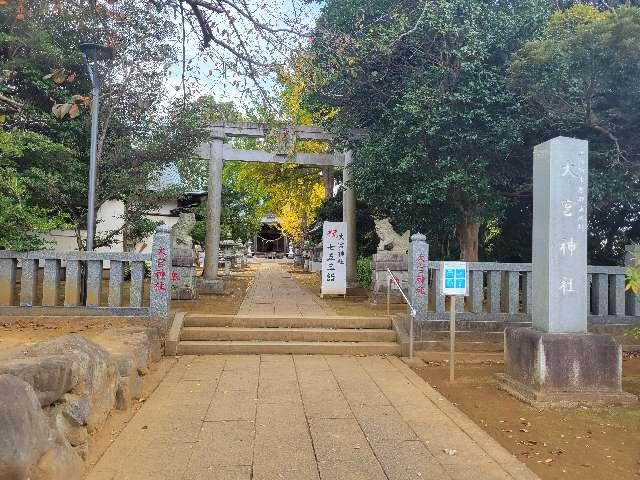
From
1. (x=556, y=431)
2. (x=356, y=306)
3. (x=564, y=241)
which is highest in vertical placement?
(x=564, y=241)

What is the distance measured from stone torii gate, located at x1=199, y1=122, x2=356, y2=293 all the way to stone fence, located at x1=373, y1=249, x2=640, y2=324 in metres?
5.92

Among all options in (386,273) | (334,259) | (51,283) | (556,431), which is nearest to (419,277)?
(386,273)

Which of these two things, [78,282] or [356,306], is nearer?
[78,282]

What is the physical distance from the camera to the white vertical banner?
13812mm

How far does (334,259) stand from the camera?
1398 cm

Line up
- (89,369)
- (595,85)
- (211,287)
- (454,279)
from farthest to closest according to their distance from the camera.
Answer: (211,287) < (595,85) < (454,279) < (89,369)

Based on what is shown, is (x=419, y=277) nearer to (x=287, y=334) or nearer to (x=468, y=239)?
(x=287, y=334)

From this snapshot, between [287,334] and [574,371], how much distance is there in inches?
173

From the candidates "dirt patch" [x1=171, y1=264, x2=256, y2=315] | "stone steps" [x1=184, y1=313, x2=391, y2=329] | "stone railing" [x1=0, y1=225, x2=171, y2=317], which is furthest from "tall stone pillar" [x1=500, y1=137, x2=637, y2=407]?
"dirt patch" [x1=171, y1=264, x2=256, y2=315]

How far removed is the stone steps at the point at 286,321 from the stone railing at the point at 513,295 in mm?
1023

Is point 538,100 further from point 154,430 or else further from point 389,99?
point 154,430

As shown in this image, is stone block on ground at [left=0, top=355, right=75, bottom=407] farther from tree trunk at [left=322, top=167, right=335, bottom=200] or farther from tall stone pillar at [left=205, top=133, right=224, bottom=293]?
tree trunk at [left=322, top=167, right=335, bottom=200]

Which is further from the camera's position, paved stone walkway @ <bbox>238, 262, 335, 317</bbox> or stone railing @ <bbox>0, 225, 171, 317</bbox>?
paved stone walkway @ <bbox>238, 262, 335, 317</bbox>

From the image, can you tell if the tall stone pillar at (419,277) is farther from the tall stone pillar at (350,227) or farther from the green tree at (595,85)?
the tall stone pillar at (350,227)
